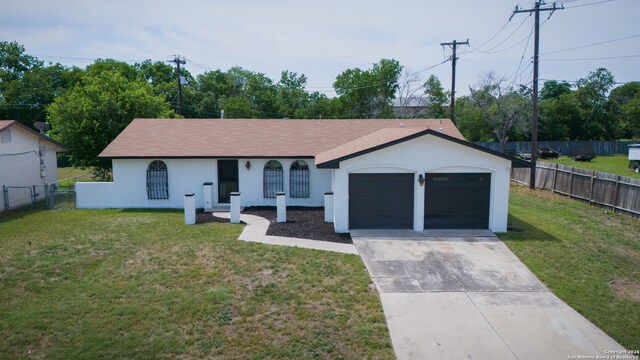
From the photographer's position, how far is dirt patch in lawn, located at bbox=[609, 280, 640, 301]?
9.38 metres

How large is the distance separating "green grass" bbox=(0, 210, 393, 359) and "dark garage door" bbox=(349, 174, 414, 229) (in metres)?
3.17

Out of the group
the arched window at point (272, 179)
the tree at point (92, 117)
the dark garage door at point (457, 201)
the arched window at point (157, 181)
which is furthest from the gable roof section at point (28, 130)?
the dark garage door at point (457, 201)

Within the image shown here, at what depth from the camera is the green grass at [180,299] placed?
23.3 feet

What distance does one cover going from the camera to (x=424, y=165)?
14.1m

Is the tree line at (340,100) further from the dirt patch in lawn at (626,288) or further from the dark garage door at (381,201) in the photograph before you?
the dirt patch in lawn at (626,288)

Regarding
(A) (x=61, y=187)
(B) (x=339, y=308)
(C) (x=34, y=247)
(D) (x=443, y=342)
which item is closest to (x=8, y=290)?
(C) (x=34, y=247)

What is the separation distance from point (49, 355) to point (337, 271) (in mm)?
6163

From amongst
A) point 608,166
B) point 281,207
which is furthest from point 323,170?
point 608,166

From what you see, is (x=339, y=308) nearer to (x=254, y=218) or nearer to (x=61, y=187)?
(x=254, y=218)

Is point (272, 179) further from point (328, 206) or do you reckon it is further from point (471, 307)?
point (471, 307)

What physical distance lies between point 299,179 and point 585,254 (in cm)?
1095

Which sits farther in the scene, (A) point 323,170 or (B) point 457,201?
(A) point 323,170

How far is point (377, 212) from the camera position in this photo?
14.5 metres

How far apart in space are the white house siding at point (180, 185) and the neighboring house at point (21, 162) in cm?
292
